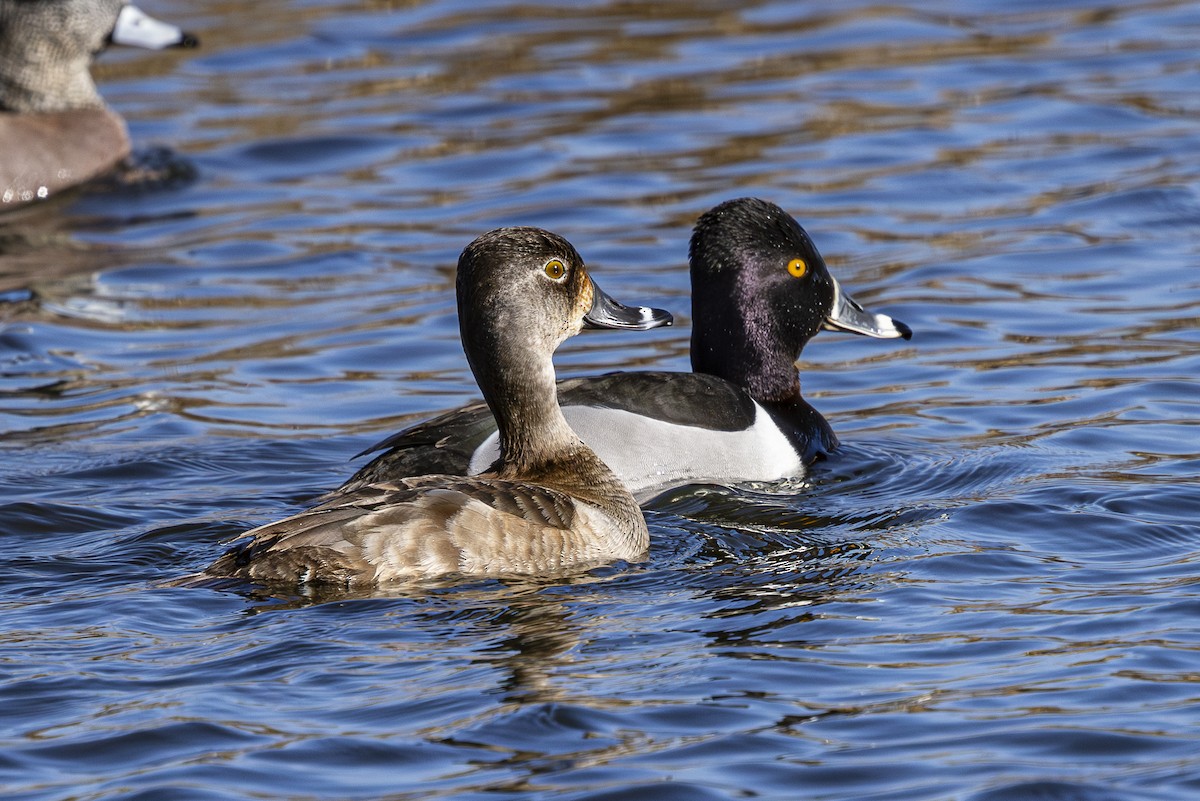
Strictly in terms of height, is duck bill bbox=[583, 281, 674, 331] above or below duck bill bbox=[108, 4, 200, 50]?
below

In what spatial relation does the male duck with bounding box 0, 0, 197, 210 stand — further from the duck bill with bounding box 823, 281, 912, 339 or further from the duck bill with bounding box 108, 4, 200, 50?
the duck bill with bounding box 823, 281, 912, 339

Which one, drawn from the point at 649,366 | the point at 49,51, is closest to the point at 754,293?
the point at 649,366

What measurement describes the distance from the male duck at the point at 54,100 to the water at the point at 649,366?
1.22ft

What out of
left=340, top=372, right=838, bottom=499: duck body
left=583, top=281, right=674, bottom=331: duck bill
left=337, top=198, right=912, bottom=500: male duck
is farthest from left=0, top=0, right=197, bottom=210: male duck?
left=583, top=281, right=674, bottom=331: duck bill

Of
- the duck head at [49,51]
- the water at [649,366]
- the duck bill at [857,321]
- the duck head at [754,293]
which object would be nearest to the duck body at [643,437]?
the water at [649,366]

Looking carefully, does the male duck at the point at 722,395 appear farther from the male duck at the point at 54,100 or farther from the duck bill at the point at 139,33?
the duck bill at the point at 139,33

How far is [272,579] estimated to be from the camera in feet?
20.6

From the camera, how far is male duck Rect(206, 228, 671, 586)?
20.7 feet

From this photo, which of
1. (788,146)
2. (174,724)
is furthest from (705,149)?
(174,724)

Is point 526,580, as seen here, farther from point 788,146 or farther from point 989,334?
A: point 788,146

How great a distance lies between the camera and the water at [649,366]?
530 centimetres

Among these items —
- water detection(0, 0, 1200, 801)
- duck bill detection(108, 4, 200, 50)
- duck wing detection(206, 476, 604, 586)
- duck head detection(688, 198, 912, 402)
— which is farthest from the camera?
duck bill detection(108, 4, 200, 50)

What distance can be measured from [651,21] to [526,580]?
11959 mm

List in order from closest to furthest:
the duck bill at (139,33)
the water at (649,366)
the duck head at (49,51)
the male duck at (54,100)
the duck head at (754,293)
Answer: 1. the water at (649,366)
2. the duck head at (754,293)
3. the male duck at (54,100)
4. the duck head at (49,51)
5. the duck bill at (139,33)
